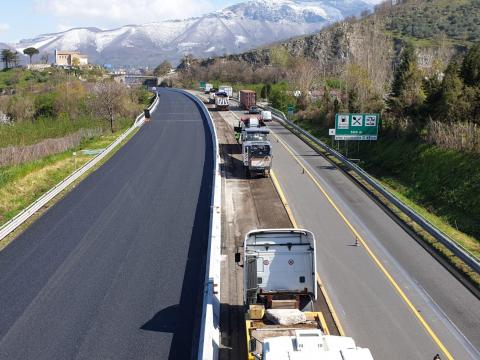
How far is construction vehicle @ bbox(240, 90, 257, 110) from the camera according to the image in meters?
72.7

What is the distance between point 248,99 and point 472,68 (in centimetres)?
4117

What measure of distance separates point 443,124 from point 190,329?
82.9 ft

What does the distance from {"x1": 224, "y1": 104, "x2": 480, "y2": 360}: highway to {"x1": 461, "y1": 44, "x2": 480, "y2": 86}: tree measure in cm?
1297

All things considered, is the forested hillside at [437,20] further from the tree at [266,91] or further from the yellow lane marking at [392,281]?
the yellow lane marking at [392,281]

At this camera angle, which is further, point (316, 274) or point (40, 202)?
point (40, 202)

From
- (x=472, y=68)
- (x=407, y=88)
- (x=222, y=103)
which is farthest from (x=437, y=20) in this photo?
(x=472, y=68)

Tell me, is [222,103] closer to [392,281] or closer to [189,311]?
[392,281]

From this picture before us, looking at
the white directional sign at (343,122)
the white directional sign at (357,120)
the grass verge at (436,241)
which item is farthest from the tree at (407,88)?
the grass verge at (436,241)

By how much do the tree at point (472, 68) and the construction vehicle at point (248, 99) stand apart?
39.3m

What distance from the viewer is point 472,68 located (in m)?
35.1

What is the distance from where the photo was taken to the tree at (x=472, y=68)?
1372 inches

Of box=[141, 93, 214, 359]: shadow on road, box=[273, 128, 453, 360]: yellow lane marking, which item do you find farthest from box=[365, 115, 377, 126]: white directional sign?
box=[141, 93, 214, 359]: shadow on road

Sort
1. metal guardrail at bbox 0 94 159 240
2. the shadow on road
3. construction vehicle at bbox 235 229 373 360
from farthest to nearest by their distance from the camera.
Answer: metal guardrail at bbox 0 94 159 240 → the shadow on road → construction vehicle at bbox 235 229 373 360

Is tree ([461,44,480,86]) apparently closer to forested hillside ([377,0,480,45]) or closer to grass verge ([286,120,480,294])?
grass verge ([286,120,480,294])
